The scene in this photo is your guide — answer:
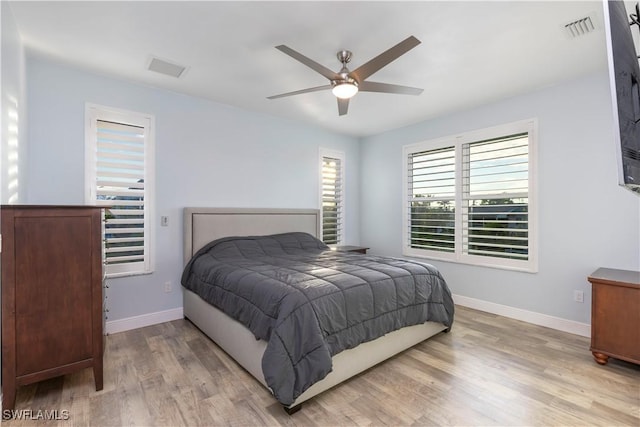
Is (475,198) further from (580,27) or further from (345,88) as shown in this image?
(345,88)

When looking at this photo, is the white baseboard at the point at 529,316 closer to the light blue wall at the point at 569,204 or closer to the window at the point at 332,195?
the light blue wall at the point at 569,204

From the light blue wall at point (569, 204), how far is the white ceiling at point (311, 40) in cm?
29

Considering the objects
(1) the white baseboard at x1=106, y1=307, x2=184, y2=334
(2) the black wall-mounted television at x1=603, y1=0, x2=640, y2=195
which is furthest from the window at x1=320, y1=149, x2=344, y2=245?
(2) the black wall-mounted television at x1=603, y1=0, x2=640, y2=195

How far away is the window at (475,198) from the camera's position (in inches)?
137

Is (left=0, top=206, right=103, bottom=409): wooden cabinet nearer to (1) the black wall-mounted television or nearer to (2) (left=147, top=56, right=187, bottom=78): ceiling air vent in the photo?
(2) (left=147, top=56, right=187, bottom=78): ceiling air vent

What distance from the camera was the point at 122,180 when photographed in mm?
3123

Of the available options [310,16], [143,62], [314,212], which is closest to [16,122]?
[143,62]

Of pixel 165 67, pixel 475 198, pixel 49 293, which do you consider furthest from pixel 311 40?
pixel 475 198

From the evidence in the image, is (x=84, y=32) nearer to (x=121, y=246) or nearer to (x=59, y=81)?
(x=59, y=81)

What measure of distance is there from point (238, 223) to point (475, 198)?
303cm

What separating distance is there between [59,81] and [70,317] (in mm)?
2243

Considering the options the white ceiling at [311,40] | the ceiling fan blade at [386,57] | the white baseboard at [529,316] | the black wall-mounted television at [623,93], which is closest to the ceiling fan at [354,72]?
the ceiling fan blade at [386,57]

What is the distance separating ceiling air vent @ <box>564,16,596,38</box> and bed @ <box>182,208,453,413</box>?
2143mm

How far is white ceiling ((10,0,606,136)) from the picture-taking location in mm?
2027
